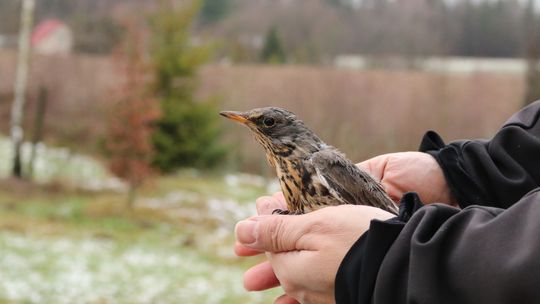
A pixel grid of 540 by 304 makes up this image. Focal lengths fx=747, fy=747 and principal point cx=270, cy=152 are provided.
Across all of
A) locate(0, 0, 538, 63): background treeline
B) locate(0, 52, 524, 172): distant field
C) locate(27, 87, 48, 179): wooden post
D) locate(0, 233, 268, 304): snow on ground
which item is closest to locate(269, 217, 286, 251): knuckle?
locate(0, 233, 268, 304): snow on ground

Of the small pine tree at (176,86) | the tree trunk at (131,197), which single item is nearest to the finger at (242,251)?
the tree trunk at (131,197)

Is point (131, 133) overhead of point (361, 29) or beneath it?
beneath

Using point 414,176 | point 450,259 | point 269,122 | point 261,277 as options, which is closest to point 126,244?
point 414,176

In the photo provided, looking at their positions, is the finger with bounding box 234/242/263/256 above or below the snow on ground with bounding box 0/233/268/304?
above

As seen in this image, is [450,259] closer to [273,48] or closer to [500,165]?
[500,165]

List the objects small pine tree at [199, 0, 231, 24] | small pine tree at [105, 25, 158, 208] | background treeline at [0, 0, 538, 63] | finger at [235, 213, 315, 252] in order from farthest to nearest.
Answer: small pine tree at [199, 0, 231, 24], background treeline at [0, 0, 538, 63], small pine tree at [105, 25, 158, 208], finger at [235, 213, 315, 252]

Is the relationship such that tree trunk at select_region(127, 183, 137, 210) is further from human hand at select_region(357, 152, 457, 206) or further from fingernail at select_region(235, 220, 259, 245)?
fingernail at select_region(235, 220, 259, 245)

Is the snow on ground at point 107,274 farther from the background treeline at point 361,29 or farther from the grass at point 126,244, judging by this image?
the background treeline at point 361,29
